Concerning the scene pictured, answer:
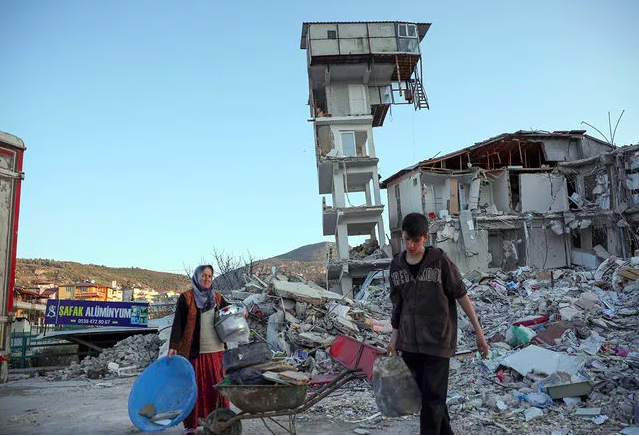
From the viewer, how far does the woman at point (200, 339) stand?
439 centimetres

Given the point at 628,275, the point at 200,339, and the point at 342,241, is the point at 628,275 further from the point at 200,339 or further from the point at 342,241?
the point at 342,241

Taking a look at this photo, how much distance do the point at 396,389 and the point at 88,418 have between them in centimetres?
470

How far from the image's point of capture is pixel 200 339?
4.52 metres

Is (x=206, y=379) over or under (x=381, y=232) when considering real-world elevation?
under

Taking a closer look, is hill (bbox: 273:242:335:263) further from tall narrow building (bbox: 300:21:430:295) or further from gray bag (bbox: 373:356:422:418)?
gray bag (bbox: 373:356:422:418)

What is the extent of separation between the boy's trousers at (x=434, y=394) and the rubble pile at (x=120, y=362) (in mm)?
9677

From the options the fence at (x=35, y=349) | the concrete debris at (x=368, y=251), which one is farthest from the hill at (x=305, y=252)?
the fence at (x=35, y=349)

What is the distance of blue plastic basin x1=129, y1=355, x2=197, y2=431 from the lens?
4.05 meters

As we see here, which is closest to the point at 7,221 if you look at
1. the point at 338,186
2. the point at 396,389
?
the point at 396,389

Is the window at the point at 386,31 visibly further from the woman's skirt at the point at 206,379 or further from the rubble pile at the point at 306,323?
the woman's skirt at the point at 206,379

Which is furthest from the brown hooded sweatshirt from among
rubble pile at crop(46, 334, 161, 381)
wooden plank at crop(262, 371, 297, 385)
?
rubble pile at crop(46, 334, 161, 381)

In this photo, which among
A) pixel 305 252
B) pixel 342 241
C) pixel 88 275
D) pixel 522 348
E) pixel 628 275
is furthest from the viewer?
pixel 305 252

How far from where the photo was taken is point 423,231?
3.22 metres

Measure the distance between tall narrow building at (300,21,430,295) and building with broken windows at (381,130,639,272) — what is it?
10.4ft
